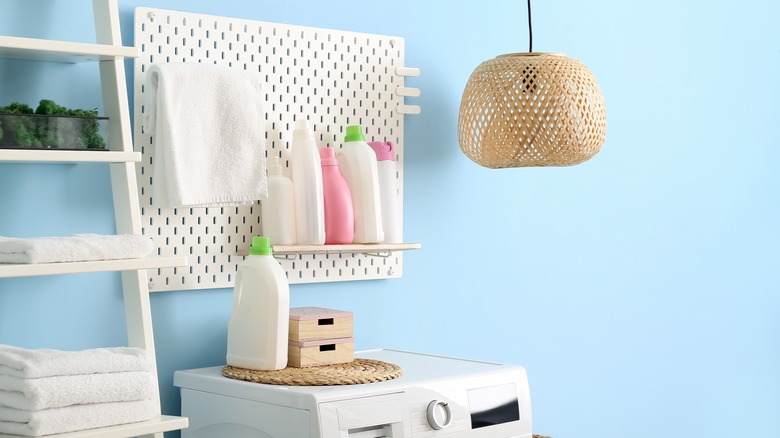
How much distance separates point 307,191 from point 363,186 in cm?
15

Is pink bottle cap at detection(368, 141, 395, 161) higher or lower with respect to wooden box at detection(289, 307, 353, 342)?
Result: higher

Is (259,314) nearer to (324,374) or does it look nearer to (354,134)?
(324,374)

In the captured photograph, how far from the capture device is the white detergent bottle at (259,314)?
2223 millimetres

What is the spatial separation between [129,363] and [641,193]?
1.96 m

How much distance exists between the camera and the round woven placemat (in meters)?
2.11

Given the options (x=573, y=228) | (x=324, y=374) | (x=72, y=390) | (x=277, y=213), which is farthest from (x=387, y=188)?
(x=72, y=390)

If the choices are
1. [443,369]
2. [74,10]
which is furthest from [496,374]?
[74,10]

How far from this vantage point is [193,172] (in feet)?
7.33

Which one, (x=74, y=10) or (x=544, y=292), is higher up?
(x=74, y=10)

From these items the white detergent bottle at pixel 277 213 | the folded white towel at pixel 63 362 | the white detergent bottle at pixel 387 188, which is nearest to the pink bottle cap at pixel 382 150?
the white detergent bottle at pixel 387 188

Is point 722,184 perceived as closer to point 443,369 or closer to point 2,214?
point 443,369

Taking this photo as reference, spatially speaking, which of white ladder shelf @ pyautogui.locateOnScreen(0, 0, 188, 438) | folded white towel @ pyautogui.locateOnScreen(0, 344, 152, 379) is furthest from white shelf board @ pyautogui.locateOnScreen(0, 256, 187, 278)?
folded white towel @ pyautogui.locateOnScreen(0, 344, 152, 379)

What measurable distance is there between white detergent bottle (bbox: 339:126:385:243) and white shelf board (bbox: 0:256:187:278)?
636 mm

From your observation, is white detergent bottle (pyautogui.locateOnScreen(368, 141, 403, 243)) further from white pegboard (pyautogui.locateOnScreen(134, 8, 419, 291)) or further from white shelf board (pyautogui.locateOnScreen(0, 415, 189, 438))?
white shelf board (pyautogui.locateOnScreen(0, 415, 189, 438))
